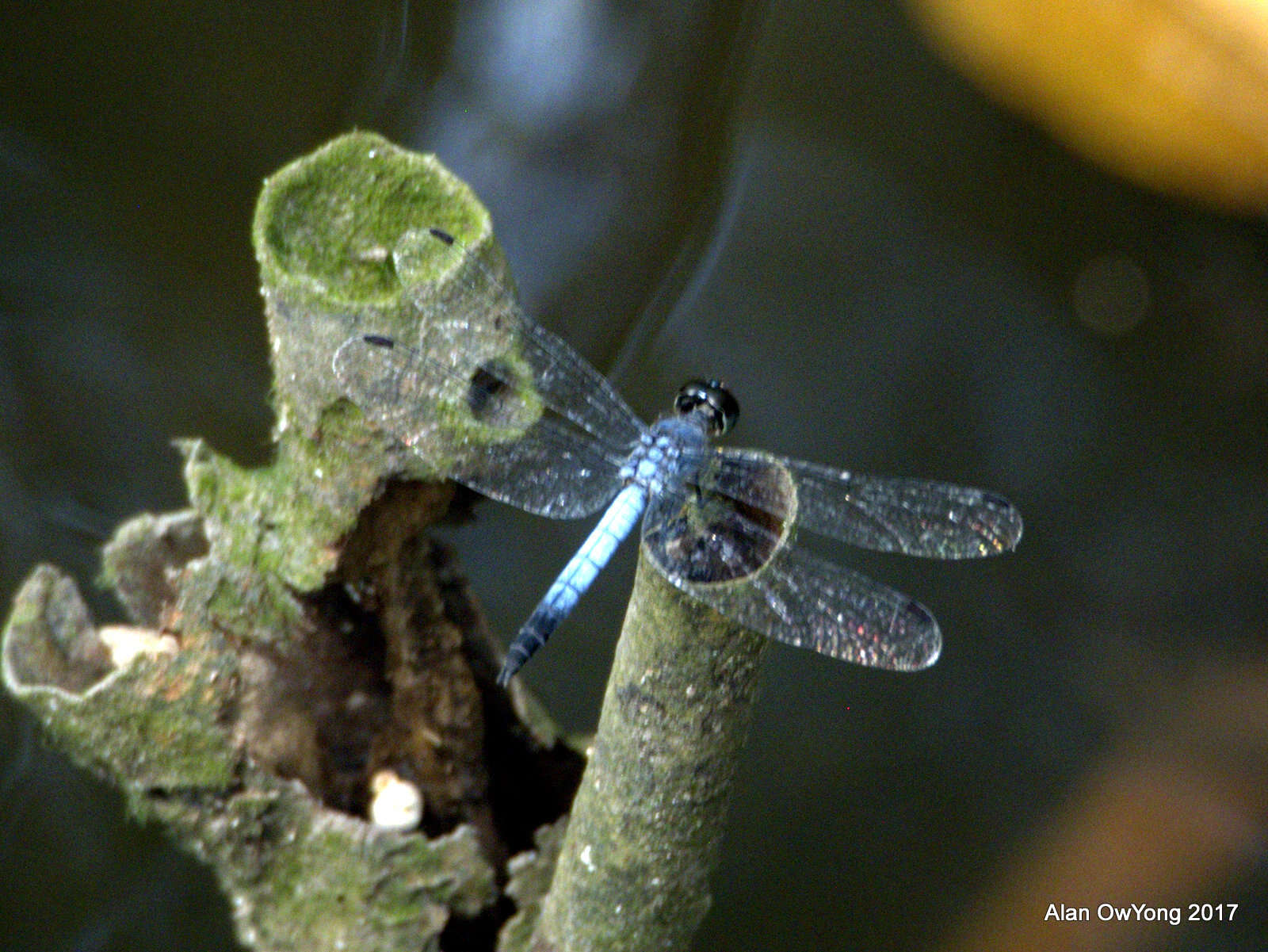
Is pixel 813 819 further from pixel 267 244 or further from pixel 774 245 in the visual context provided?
pixel 267 244

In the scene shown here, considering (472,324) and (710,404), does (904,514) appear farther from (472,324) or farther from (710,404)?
(472,324)

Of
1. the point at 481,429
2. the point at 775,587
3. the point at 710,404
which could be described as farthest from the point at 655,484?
the point at 775,587

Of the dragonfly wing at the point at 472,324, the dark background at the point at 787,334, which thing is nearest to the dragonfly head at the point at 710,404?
the dragonfly wing at the point at 472,324

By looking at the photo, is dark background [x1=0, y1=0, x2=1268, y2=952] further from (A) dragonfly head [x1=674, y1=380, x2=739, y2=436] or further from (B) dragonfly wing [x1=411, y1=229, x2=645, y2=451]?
(B) dragonfly wing [x1=411, y1=229, x2=645, y2=451]

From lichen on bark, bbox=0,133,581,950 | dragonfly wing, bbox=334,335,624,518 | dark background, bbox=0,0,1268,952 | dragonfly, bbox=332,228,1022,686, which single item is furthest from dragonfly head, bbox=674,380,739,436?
dark background, bbox=0,0,1268,952

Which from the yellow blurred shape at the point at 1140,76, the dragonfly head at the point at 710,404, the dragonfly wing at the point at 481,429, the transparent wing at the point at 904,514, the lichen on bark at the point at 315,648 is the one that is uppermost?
the yellow blurred shape at the point at 1140,76

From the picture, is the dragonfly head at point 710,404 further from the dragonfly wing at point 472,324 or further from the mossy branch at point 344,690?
the mossy branch at point 344,690

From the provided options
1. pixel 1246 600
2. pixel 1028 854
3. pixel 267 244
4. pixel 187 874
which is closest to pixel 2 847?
pixel 187 874
